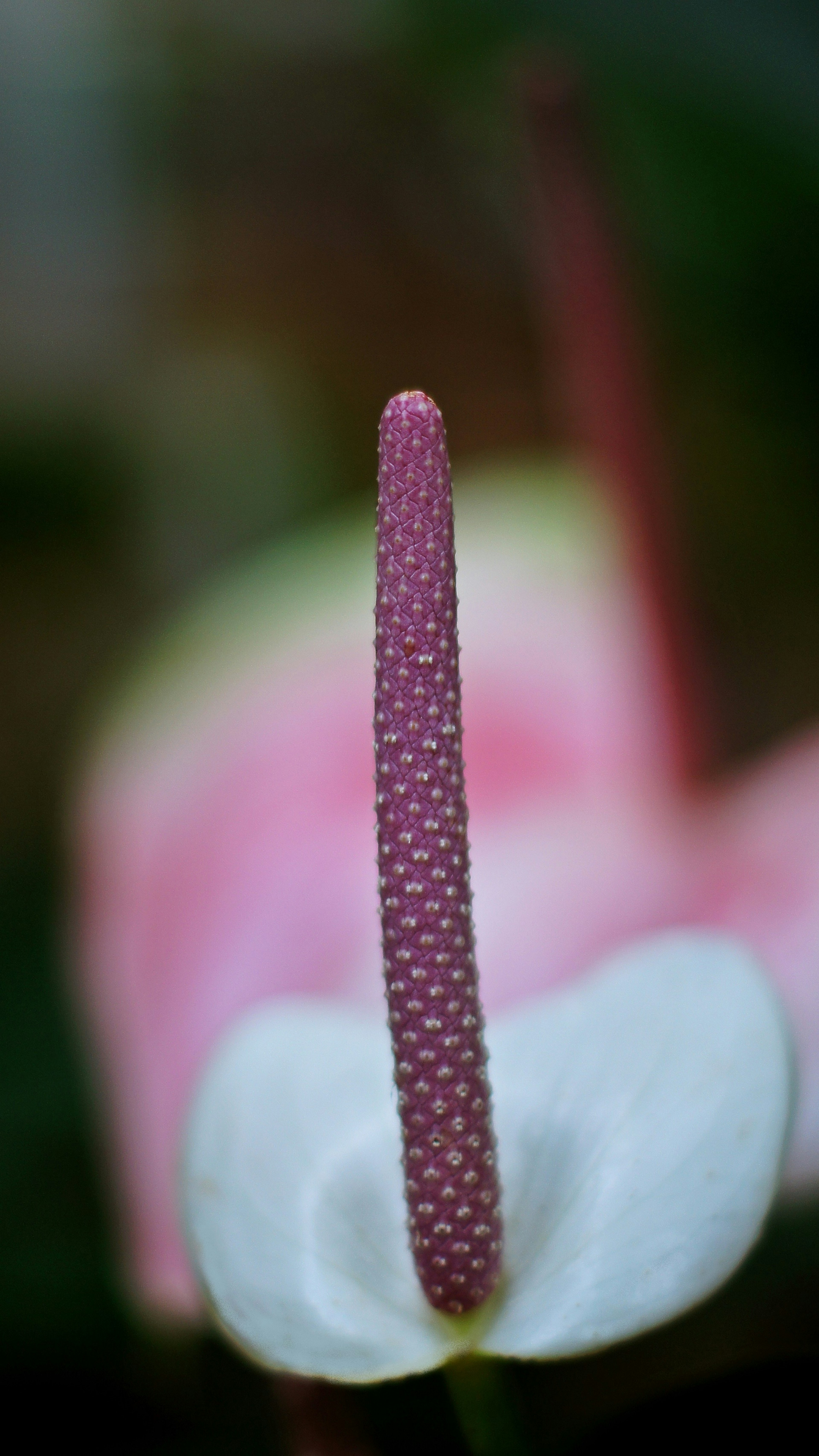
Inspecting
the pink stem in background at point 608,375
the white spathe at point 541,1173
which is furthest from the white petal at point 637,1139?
the pink stem in background at point 608,375

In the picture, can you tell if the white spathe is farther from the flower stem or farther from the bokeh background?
the bokeh background

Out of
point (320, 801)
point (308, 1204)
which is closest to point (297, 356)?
point (320, 801)

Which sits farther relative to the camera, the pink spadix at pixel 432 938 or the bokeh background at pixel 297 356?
the bokeh background at pixel 297 356

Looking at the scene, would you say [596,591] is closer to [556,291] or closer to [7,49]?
[556,291]

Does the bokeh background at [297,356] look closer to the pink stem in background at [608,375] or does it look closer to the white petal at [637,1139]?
the pink stem in background at [608,375]

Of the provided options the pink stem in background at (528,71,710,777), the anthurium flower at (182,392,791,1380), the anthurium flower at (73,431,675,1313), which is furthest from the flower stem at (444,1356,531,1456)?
the pink stem in background at (528,71,710,777)

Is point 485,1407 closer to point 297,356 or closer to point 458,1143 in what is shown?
point 458,1143
